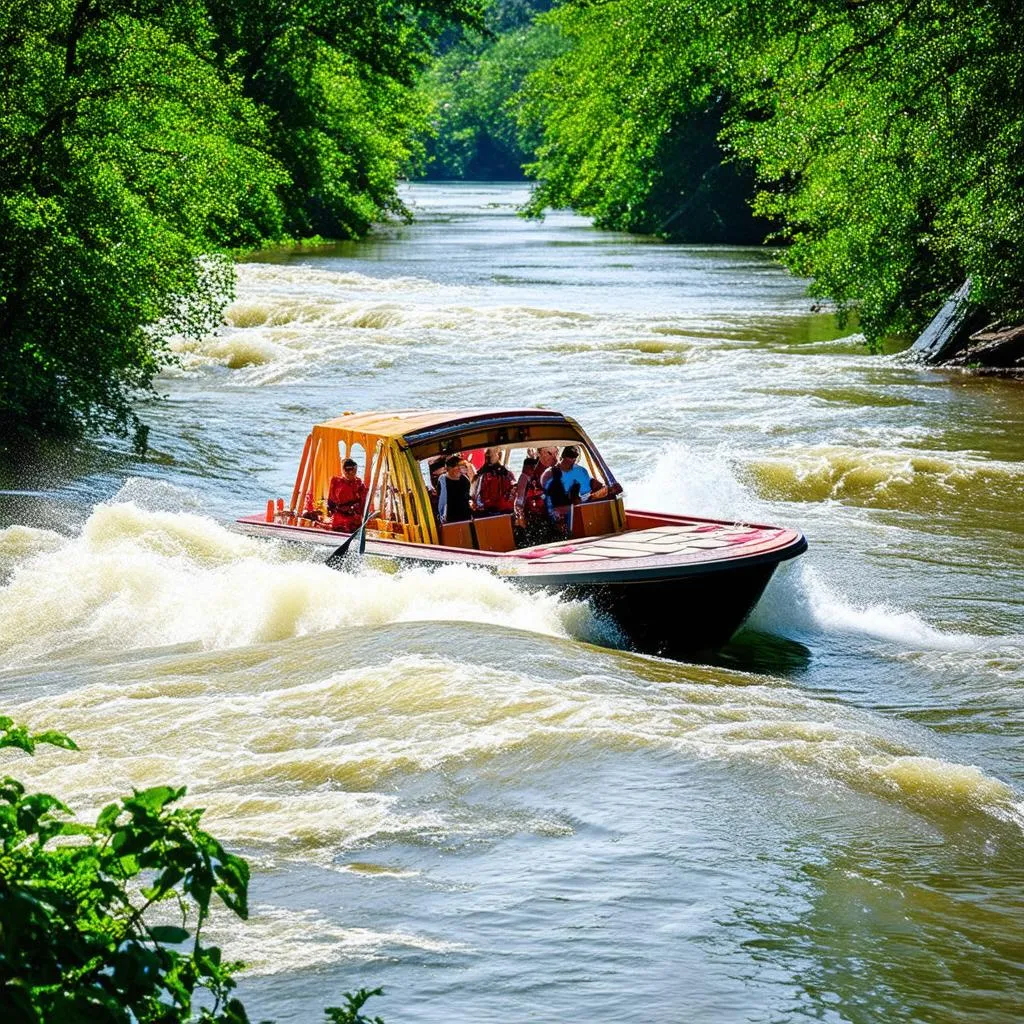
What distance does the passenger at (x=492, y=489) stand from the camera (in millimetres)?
14031

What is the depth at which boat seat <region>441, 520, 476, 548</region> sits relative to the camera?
1361 centimetres

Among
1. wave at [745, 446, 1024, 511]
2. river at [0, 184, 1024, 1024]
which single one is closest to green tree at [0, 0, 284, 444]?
river at [0, 184, 1024, 1024]

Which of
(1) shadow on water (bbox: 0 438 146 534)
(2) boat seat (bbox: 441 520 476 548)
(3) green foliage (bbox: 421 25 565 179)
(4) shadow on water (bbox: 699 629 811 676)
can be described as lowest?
(4) shadow on water (bbox: 699 629 811 676)

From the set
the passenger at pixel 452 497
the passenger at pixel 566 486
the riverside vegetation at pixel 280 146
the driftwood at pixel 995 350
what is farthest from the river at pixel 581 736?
the driftwood at pixel 995 350

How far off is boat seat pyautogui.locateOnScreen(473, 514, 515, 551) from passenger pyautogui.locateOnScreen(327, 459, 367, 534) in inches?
50.4

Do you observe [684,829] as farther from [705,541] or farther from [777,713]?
[705,541]

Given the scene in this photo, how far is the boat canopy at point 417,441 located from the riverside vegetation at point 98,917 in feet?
30.9

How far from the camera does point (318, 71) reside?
145ft

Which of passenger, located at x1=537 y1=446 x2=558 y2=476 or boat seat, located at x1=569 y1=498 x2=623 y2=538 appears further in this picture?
passenger, located at x1=537 y1=446 x2=558 y2=476

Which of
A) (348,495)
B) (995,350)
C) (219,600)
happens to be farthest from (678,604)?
(995,350)

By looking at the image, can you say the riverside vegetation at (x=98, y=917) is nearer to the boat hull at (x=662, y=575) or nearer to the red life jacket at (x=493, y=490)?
the boat hull at (x=662, y=575)

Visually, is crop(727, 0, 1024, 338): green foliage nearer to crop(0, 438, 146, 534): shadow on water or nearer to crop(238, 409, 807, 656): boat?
crop(238, 409, 807, 656): boat

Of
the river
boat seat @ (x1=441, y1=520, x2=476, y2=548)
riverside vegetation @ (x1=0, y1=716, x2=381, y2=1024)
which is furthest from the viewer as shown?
boat seat @ (x1=441, y1=520, x2=476, y2=548)

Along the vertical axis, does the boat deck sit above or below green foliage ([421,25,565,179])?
below
